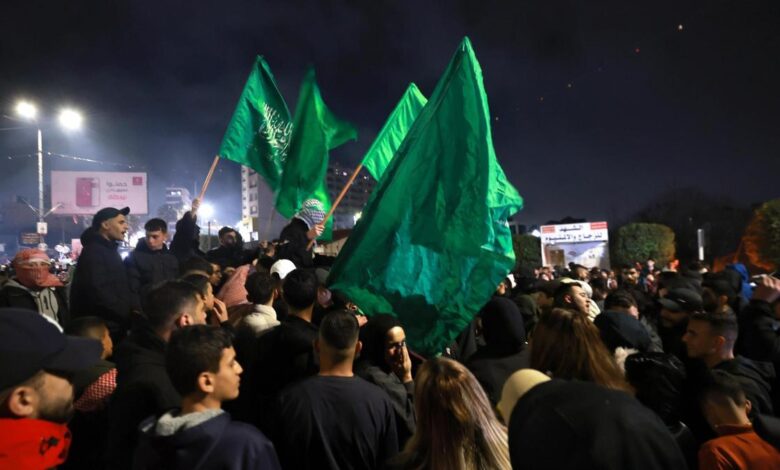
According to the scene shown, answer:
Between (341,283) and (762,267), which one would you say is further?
(762,267)

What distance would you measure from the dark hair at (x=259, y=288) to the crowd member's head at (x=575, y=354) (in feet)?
8.07

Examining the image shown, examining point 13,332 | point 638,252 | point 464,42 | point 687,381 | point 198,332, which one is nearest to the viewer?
point 13,332

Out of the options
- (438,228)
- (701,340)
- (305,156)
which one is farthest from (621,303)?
(305,156)

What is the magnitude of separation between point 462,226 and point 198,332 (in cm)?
247

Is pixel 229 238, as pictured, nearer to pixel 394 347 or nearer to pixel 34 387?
pixel 394 347

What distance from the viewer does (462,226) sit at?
4332 millimetres

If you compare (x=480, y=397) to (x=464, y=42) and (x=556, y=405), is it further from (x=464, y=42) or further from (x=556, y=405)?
(x=464, y=42)

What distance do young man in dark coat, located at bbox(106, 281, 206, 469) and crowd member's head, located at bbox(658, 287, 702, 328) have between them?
4711 millimetres

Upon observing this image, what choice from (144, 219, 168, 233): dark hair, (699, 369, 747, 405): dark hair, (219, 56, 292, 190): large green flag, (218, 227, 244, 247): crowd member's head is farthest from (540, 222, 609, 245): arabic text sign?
(699, 369, 747, 405): dark hair

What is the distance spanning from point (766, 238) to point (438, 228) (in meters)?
33.4

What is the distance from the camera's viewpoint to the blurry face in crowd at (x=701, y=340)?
392 cm

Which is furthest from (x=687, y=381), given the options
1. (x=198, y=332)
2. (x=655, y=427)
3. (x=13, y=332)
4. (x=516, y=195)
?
(x=13, y=332)

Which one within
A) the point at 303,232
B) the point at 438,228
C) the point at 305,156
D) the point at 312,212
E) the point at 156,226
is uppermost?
the point at 305,156

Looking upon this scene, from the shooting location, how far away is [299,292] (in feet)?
13.2
